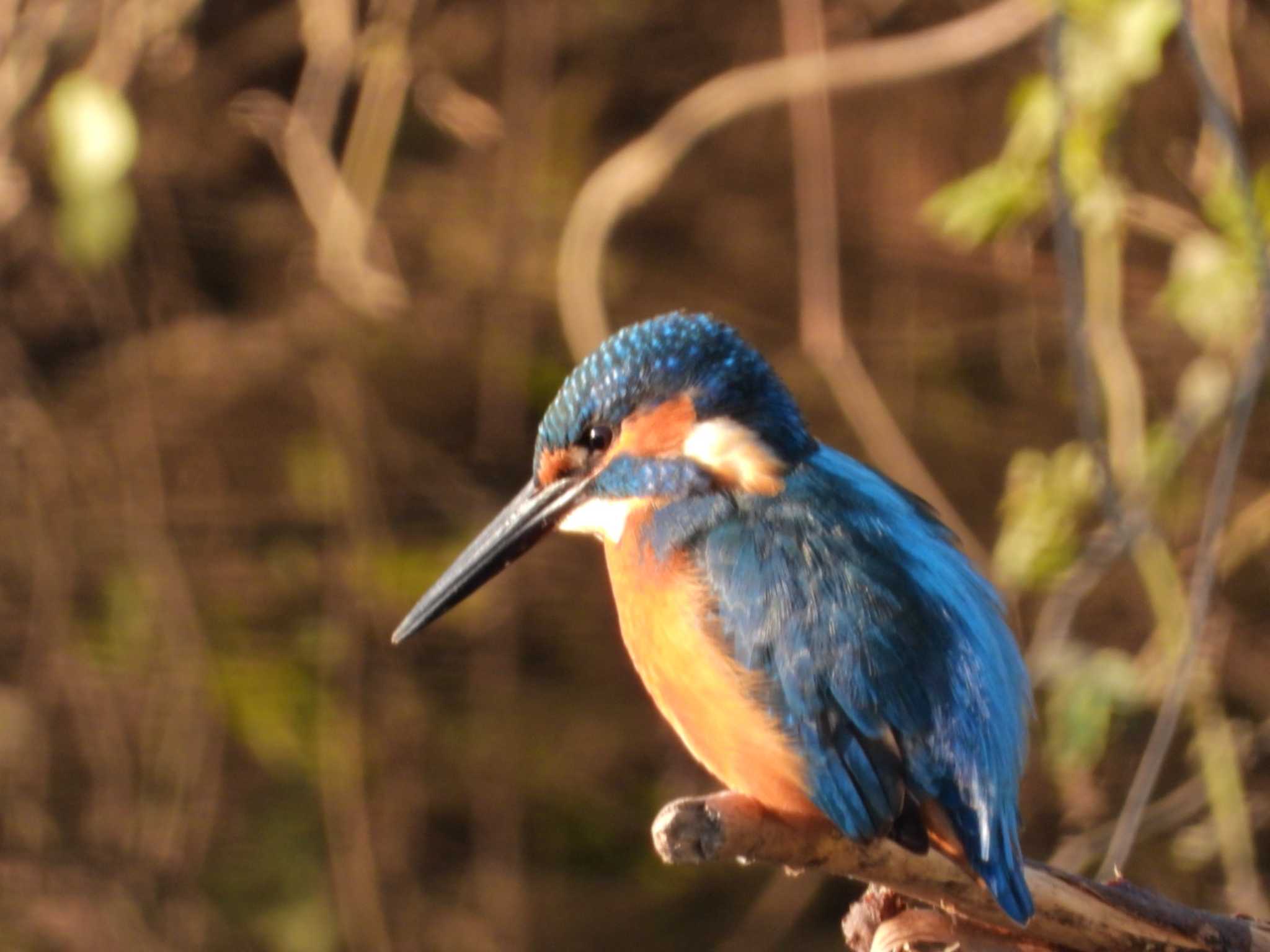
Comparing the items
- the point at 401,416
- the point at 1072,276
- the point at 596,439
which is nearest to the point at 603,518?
the point at 596,439

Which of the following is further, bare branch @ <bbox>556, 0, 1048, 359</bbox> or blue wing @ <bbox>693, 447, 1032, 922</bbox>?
bare branch @ <bbox>556, 0, 1048, 359</bbox>

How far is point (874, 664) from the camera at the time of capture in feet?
4.30

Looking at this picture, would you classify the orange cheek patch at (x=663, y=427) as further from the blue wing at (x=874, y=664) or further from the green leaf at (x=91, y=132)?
the green leaf at (x=91, y=132)

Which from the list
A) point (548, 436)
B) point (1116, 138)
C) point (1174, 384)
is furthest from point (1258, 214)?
point (548, 436)

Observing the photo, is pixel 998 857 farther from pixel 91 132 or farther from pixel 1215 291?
pixel 91 132

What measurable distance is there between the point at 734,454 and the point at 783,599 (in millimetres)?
220

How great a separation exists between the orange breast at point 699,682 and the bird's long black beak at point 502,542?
5.0 inches

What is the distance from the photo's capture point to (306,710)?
3.18 m

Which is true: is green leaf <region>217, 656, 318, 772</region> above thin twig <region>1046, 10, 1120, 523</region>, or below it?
below

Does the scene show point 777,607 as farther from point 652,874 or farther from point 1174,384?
point 652,874

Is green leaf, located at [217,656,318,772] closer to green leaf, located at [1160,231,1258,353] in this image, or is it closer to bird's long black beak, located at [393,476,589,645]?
bird's long black beak, located at [393,476,589,645]

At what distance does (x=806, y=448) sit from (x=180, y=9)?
1844 millimetres

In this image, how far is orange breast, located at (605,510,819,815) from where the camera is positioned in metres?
1.35

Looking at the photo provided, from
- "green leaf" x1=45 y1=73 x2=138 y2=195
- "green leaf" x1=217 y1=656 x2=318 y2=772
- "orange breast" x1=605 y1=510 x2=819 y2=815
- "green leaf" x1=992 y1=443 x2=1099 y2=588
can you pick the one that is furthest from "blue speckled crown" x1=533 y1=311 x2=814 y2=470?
"green leaf" x1=217 y1=656 x2=318 y2=772
